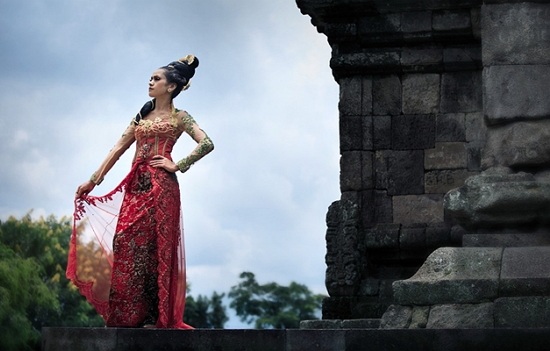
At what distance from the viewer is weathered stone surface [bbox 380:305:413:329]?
9750mm

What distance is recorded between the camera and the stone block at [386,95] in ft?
46.3

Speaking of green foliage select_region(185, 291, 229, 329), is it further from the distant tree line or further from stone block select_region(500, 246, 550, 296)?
stone block select_region(500, 246, 550, 296)

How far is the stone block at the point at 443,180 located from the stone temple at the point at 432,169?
1cm

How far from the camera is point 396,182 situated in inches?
551

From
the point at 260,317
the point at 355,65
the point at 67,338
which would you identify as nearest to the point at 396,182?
the point at 355,65

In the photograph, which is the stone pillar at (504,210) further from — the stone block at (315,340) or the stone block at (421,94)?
the stone block at (421,94)

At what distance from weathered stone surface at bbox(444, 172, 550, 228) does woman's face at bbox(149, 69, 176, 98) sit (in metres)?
2.46

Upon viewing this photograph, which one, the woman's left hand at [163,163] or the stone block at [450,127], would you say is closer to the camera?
the woman's left hand at [163,163]

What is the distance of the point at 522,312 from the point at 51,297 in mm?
29792

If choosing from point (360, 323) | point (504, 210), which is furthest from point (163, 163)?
point (504, 210)

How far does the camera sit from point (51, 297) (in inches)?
1499

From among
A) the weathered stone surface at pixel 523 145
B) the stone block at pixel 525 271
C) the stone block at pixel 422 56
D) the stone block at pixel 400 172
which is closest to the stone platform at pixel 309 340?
the stone block at pixel 525 271

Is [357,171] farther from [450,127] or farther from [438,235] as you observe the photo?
[438,235]

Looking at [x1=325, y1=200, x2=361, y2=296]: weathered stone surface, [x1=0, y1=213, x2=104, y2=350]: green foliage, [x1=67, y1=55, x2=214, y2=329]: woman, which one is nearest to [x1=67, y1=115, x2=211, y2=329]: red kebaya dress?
[x1=67, y1=55, x2=214, y2=329]: woman
